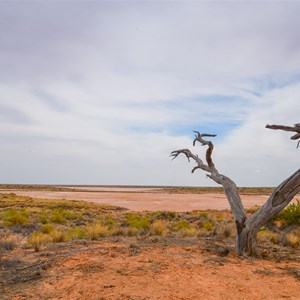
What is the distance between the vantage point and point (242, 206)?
10938 millimetres

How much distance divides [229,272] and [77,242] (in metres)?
6.71

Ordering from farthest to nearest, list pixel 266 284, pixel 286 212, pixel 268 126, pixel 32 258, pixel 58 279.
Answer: pixel 286 212 < pixel 32 258 < pixel 268 126 < pixel 58 279 < pixel 266 284

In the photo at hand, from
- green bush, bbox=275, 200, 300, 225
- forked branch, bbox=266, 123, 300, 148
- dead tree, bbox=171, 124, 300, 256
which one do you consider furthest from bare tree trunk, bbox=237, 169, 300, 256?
green bush, bbox=275, 200, 300, 225

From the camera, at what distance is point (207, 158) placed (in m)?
11.7

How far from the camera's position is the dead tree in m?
9.80

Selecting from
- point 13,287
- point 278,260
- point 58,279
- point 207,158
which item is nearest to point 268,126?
point 207,158

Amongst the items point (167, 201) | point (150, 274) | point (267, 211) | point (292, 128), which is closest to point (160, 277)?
point (150, 274)

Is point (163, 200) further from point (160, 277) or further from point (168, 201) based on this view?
point (160, 277)

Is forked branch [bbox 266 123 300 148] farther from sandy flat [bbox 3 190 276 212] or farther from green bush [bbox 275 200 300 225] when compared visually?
sandy flat [bbox 3 190 276 212]

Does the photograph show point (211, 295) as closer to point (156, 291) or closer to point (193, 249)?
point (156, 291)

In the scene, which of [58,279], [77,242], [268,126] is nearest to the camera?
[58,279]

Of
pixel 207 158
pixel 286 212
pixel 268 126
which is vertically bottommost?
pixel 286 212

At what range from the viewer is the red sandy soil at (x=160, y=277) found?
729 cm

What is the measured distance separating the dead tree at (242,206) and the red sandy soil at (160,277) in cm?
64
